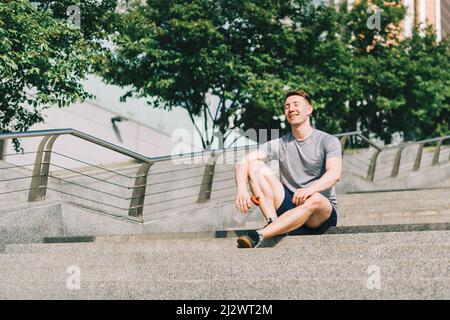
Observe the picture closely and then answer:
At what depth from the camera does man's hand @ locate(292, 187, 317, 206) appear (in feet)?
17.0

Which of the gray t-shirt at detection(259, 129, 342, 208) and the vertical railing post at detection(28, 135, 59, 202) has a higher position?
the vertical railing post at detection(28, 135, 59, 202)

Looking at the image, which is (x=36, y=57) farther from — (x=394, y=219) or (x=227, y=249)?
(x=227, y=249)

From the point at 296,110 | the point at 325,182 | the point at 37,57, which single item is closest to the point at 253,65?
the point at 37,57

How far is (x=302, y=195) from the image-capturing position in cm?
518

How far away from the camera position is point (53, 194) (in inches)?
411

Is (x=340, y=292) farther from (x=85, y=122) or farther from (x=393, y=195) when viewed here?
(x=85, y=122)

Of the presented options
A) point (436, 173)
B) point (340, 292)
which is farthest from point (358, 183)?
point (340, 292)

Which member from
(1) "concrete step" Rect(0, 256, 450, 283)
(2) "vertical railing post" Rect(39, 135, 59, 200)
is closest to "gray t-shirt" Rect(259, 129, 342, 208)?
(1) "concrete step" Rect(0, 256, 450, 283)

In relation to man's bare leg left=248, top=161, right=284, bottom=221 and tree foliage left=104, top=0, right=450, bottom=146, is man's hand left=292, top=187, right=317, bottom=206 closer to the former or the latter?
man's bare leg left=248, top=161, right=284, bottom=221

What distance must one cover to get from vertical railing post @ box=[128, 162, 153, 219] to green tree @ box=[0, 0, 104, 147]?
10.6ft

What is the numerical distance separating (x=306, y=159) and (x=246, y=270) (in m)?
1.41

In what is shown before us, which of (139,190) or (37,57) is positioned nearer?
(139,190)

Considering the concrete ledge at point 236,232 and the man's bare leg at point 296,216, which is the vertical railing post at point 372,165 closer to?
the concrete ledge at point 236,232

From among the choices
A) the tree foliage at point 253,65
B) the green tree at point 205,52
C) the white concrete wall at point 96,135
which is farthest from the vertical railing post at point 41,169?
the green tree at point 205,52
